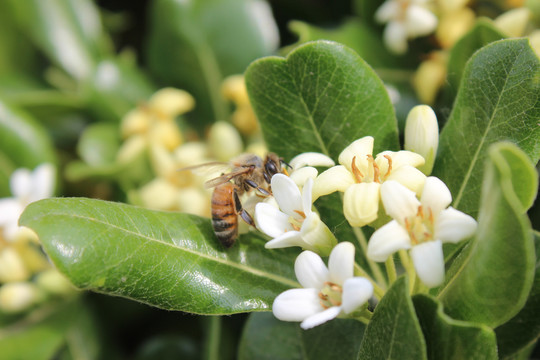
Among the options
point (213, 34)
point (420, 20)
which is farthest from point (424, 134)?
point (213, 34)

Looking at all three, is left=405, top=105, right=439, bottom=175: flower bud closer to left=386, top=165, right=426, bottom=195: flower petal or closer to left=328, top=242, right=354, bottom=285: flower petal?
left=386, top=165, right=426, bottom=195: flower petal

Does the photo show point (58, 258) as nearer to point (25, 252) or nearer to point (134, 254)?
point (134, 254)

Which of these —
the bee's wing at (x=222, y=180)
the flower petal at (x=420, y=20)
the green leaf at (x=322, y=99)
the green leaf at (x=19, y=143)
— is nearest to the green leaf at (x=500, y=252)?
the green leaf at (x=322, y=99)

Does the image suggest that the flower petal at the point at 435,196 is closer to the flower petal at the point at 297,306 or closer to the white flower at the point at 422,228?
Answer: the white flower at the point at 422,228

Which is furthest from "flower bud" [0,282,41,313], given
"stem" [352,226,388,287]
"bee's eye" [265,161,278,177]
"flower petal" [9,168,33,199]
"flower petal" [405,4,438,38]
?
"flower petal" [405,4,438,38]

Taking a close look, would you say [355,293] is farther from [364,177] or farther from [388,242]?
[364,177]
